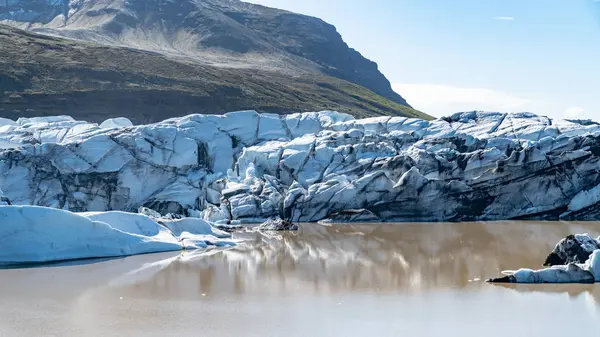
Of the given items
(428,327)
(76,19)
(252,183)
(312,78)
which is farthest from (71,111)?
(76,19)

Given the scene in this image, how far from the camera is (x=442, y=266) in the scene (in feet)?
53.7

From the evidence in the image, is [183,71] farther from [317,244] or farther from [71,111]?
[317,244]

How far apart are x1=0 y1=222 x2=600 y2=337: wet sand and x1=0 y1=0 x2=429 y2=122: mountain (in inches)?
1302

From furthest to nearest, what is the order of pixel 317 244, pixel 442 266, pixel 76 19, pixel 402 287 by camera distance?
1. pixel 76 19
2. pixel 317 244
3. pixel 442 266
4. pixel 402 287

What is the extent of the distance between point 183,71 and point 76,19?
44.7 m

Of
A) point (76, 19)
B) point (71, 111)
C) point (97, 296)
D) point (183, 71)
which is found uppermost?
point (76, 19)

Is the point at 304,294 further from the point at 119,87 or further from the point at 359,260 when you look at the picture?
the point at 119,87

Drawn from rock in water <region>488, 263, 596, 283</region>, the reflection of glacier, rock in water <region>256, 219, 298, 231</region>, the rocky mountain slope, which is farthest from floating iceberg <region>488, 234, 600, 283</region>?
the rocky mountain slope

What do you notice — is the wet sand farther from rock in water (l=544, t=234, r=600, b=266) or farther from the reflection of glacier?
rock in water (l=544, t=234, r=600, b=266)

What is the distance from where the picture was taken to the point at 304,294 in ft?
43.6

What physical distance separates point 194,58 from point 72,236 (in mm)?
62752

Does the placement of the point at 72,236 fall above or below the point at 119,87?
below

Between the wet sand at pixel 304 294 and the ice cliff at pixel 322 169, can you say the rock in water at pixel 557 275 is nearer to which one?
the wet sand at pixel 304 294

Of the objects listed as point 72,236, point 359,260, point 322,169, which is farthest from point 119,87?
point 359,260
